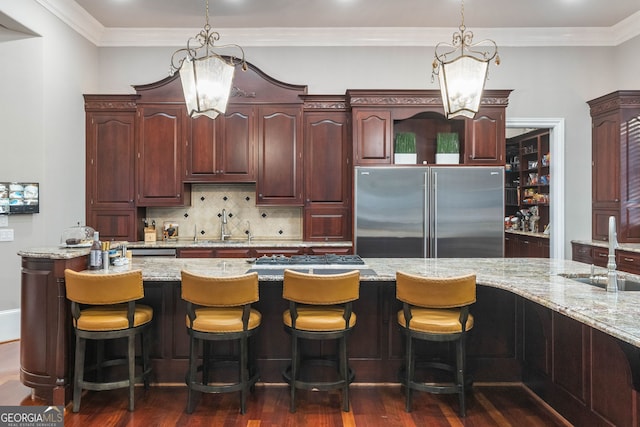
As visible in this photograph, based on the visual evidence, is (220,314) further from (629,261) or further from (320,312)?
(629,261)

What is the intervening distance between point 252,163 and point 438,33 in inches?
108

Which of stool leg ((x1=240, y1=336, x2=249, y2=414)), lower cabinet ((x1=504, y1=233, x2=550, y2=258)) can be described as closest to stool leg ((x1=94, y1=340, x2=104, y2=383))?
stool leg ((x1=240, y1=336, x2=249, y2=414))

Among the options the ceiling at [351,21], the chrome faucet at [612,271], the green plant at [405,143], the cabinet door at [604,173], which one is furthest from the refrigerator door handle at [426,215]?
the chrome faucet at [612,271]

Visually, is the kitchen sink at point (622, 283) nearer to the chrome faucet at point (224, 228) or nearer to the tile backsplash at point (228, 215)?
the tile backsplash at point (228, 215)

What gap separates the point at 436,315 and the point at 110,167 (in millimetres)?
3996

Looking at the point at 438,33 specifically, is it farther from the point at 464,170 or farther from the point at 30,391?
the point at 30,391

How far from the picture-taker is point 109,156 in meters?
4.74

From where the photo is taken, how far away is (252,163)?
4730mm

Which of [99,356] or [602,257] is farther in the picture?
[602,257]

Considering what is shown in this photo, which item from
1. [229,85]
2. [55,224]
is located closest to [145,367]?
[229,85]

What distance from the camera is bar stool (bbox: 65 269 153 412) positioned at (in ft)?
8.05

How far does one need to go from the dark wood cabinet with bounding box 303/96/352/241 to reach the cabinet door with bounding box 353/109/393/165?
22 cm

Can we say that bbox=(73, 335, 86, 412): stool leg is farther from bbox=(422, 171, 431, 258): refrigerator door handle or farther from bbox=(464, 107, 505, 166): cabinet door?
bbox=(464, 107, 505, 166): cabinet door

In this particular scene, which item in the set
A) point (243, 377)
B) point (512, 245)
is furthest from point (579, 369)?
point (512, 245)
